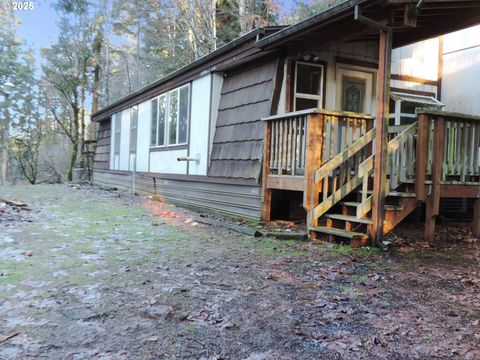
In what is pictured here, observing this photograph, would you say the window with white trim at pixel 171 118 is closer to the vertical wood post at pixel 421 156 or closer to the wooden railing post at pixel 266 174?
the wooden railing post at pixel 266 174

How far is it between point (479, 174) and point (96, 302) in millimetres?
5704

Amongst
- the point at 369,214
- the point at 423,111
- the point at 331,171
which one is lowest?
the point at 369,214

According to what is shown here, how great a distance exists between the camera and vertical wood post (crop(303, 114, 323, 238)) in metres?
5.62

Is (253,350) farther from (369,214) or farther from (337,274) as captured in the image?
(369,214)

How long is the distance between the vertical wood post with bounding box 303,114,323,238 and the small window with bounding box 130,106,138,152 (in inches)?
365

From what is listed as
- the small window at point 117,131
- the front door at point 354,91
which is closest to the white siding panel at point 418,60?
the front door at point 354,91

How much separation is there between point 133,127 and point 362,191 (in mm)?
10303

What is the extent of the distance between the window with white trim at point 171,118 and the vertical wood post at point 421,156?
5.83 m

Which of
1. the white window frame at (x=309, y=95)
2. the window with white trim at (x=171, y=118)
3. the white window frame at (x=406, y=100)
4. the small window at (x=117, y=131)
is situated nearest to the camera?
the white window frame at (x=309, y=95)

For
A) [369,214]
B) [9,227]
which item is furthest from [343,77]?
[9,227]

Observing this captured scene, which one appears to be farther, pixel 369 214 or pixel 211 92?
pixel 211 92

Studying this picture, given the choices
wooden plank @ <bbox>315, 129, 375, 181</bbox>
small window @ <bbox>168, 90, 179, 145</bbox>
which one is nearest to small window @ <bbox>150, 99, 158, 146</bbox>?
small window @ <bbox>168, 90, 179, 145</bbox>

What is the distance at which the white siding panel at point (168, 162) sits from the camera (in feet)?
33.3

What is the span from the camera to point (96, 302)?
290 cm
